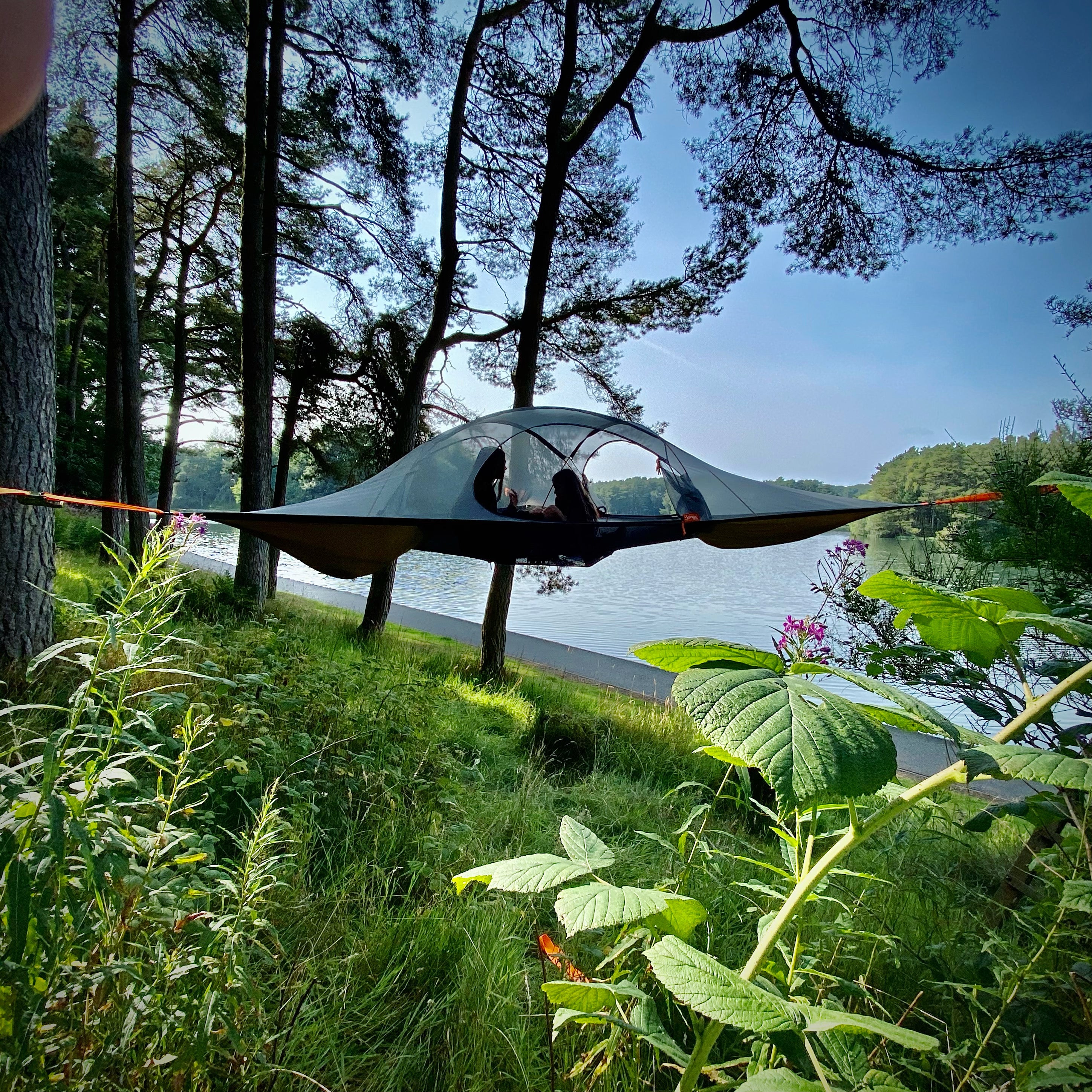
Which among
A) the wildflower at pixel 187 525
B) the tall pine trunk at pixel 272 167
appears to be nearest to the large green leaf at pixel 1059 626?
the wildflower at pixel 187 525

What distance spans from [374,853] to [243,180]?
558cm

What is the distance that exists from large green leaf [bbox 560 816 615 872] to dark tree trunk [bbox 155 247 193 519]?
8783 mm

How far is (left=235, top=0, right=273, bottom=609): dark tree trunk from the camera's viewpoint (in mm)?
4707

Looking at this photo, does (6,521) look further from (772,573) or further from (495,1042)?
(772,573)

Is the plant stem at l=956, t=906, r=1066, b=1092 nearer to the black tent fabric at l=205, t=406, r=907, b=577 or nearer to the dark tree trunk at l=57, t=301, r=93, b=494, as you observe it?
A: the black tent fabric at l=205, t=406, r=907, b=577

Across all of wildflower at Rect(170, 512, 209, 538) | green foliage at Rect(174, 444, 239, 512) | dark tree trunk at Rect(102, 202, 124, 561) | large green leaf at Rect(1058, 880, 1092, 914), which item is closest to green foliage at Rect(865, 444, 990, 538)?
large green leaf at Rect(1058, 880, 1092, 914)

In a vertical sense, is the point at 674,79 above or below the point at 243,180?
above

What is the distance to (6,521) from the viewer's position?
219 cm

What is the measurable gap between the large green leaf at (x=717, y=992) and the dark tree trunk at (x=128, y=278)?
6.28 meters

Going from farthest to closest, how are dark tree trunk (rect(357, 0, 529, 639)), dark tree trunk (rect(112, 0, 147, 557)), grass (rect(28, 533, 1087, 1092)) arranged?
dark tree trunk (rect(112, 0, 147, 557))
dark tree trunk (rect(357, 0, 529, 639))
grass (rect(28, 533, 1087, 1092))

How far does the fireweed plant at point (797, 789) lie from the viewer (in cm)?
34

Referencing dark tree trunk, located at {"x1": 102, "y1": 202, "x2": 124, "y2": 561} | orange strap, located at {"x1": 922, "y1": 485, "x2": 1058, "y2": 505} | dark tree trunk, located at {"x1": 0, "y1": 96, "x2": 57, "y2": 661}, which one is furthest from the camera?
dark tree trunk, located at {"x1": 102, "y1": 202, "x2": 124, "y2": 561}

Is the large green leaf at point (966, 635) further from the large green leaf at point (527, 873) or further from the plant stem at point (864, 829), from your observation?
the large green leaf at point (527, 873)

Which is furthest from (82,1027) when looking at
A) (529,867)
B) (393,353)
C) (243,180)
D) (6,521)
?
(393,353)
